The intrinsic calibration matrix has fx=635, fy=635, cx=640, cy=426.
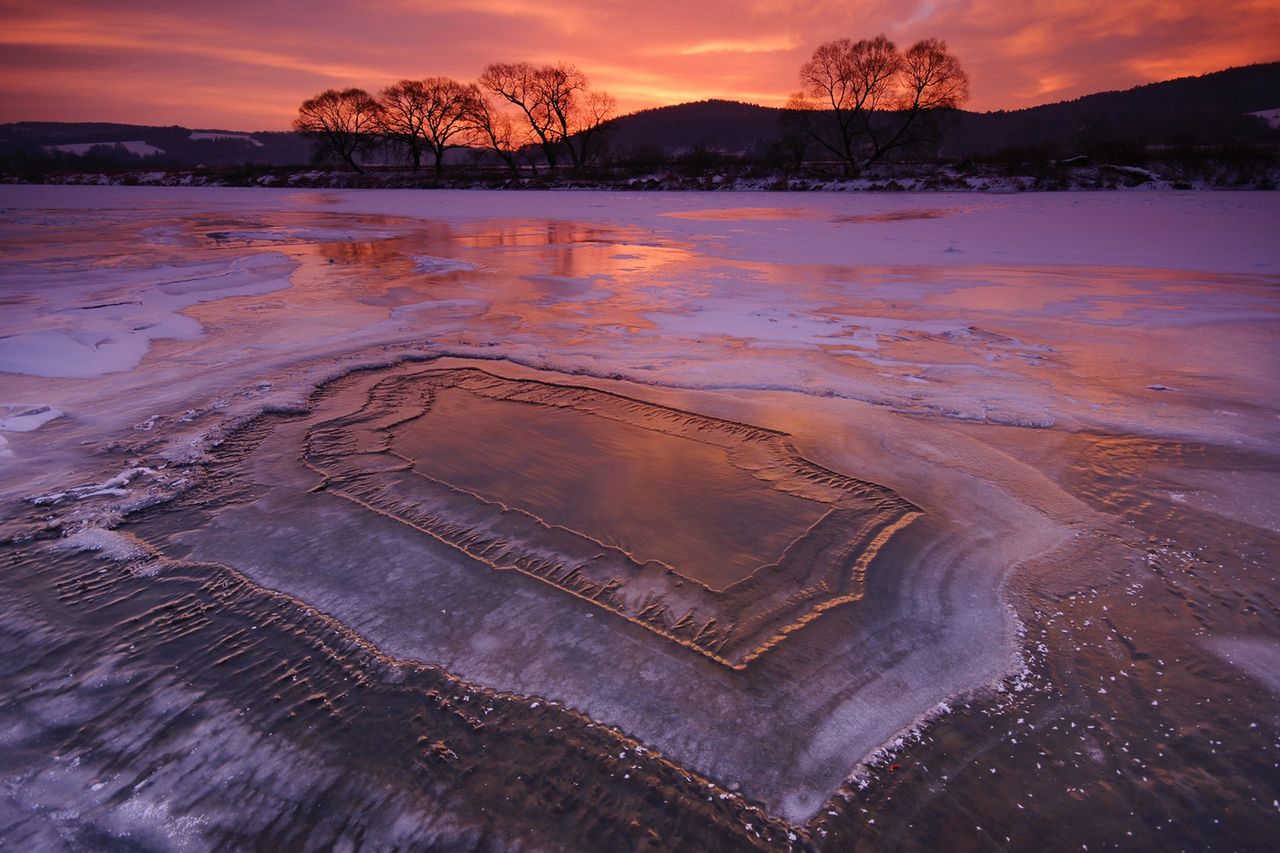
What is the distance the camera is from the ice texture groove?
2568mm

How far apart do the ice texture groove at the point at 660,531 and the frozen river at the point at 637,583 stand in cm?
2

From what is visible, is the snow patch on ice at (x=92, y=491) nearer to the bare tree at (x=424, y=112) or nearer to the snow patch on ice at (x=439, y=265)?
the snow patch on ice at (x=439, y=265)

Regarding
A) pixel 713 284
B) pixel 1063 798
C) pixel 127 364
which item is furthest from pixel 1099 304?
pixel 127 364

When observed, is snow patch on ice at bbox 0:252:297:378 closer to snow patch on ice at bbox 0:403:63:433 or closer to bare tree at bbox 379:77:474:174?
snow patch on ice at bbox 0:403:63:433

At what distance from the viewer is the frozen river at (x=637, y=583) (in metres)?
1.86

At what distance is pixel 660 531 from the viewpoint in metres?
3.13

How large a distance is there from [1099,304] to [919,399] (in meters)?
4.88

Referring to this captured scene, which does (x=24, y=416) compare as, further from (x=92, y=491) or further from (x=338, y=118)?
(x=338, y=118)

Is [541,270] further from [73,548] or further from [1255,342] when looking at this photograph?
[1255,342]

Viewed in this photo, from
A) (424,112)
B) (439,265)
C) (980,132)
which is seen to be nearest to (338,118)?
(424,112)

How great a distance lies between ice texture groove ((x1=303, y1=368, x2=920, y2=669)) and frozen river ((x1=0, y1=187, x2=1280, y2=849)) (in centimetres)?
2

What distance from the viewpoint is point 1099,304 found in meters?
7.77

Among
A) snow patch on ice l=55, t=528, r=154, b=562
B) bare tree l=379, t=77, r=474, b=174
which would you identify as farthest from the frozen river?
bare tree l=379, t=77, r=474, b=174

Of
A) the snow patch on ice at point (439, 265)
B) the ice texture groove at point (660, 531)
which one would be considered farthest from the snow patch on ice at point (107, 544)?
the snow patch on ice at point (439, 265)
